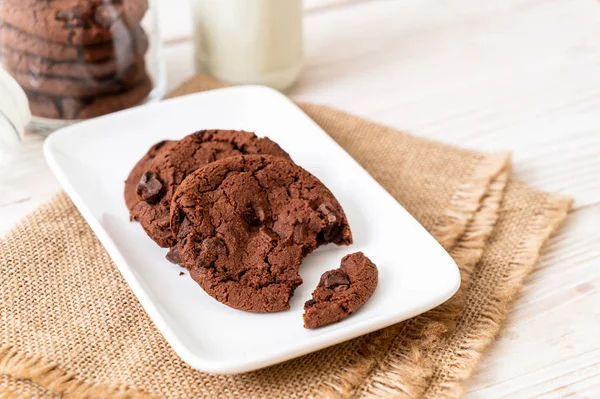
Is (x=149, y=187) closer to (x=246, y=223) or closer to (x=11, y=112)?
(x=246, y=223)

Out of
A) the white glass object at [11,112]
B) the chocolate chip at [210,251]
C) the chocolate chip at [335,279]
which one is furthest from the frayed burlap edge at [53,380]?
the white glass object at [11,112]

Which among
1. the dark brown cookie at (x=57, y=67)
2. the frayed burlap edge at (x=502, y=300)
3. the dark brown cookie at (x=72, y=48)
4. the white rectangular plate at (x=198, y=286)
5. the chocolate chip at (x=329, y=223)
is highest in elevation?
the dark brown cookie at (x=72, y=48)

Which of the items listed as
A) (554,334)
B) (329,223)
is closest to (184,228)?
(329,223)

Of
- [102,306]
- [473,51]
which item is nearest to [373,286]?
[102,306]

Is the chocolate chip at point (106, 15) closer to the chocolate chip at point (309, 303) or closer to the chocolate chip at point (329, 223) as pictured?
the chocolate chip at point (329, 223)

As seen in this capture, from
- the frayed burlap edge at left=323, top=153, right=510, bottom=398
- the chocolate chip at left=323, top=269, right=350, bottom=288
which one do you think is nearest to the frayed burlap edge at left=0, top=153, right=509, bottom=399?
the frayed burlap edge at left=323, top=153, right=510, bottom=398

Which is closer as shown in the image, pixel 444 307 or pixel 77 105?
pixel 444 307
